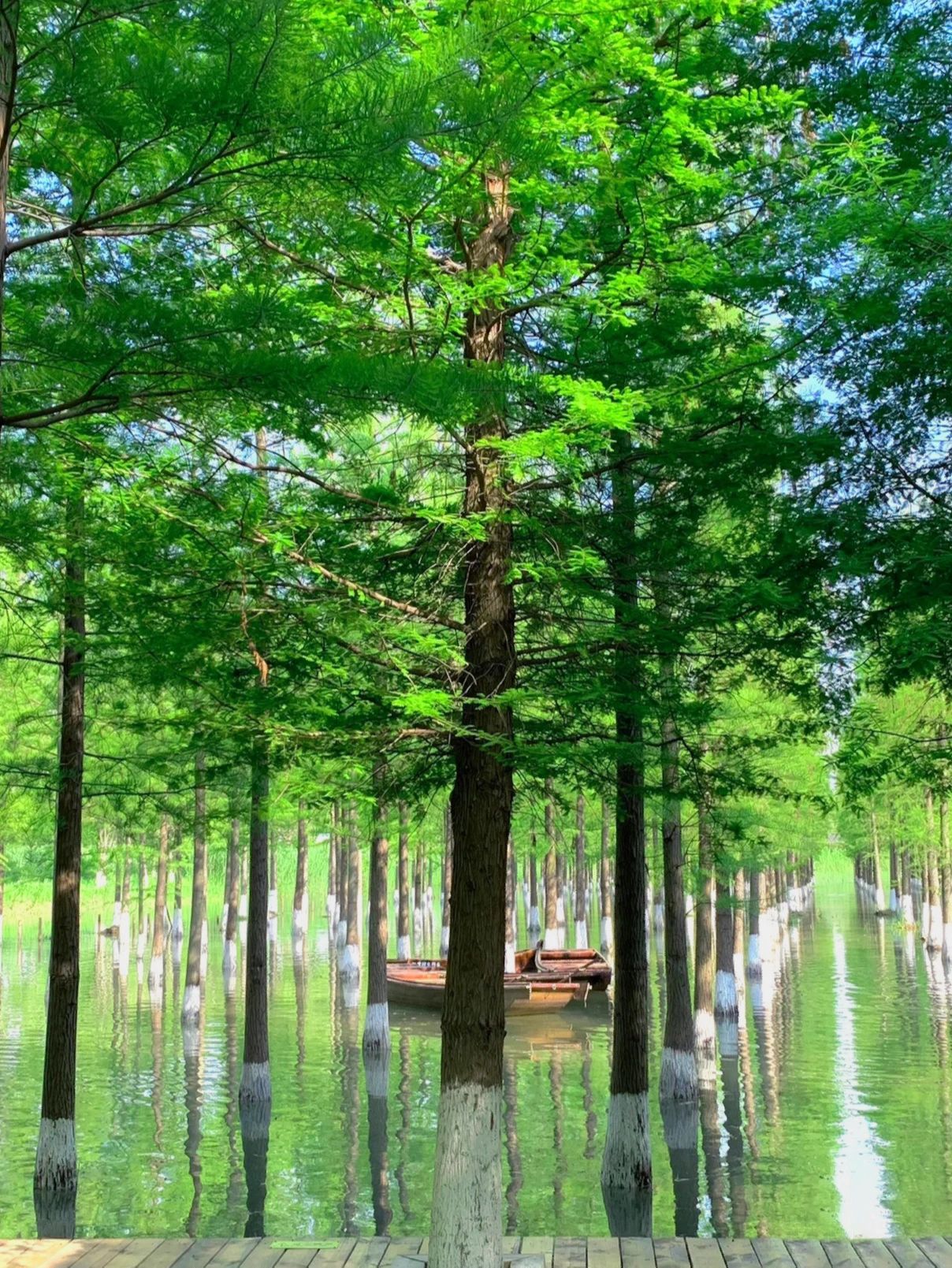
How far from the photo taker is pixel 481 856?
9039mm

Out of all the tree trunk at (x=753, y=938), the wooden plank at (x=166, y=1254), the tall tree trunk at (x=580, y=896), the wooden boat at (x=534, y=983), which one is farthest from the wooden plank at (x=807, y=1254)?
the tall tree trunk at (x=580, y=896)

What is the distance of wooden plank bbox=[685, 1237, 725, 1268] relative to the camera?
26.3 ft

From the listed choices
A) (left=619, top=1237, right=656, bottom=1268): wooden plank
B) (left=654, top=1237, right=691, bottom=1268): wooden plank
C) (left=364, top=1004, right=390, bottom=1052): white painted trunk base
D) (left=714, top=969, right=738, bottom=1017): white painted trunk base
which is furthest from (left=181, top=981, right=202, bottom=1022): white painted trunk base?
(left=654, top=1237, right=691, bottom=1268): wooden plank

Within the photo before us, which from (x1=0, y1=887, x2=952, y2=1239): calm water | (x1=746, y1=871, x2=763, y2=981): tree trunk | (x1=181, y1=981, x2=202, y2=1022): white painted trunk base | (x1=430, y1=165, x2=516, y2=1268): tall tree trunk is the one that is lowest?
(x1=0, y1=887, x2=952, y2=1239): calm water

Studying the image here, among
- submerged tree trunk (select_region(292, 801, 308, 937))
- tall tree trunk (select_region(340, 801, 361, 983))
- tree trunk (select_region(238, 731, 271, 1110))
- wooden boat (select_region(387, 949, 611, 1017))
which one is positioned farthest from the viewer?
submerged tree trunk (select_region(292, 801, 308, 937))

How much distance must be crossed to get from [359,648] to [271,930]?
50443 mm

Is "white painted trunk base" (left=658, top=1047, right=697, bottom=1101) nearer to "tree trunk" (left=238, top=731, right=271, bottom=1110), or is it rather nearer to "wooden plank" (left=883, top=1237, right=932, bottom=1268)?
"tree trunk" (left=238, top=731, right=271, bottom=1110)

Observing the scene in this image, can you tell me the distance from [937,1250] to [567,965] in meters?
24.6

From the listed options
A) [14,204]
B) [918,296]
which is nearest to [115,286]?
Result: [14,204]

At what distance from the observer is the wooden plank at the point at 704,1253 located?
8031 mm

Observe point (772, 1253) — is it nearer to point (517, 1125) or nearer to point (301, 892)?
point (517, 1125)

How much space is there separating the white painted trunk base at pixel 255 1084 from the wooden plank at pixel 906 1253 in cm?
1186

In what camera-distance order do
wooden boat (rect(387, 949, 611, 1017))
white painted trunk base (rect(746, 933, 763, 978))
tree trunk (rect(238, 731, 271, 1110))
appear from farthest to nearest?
white painted trunk base (rect(746, 933, 763, 978))
wooden boat (rect(387, 949, 611, 1017))
tree trunk (rect(238, 731, 271, 1110))

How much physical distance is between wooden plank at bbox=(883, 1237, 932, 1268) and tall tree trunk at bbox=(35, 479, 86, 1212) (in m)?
8.24
